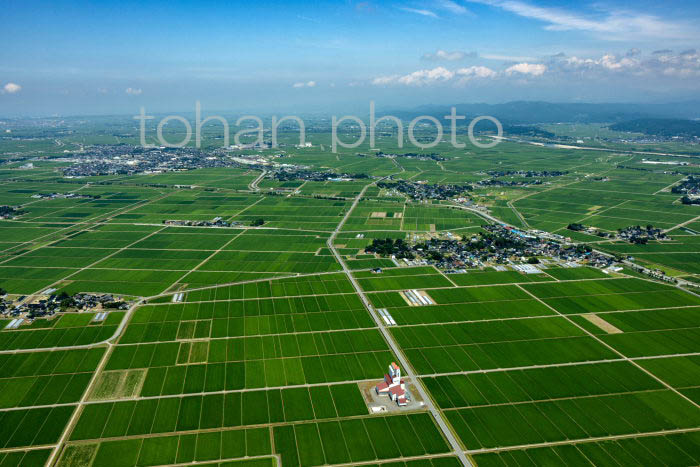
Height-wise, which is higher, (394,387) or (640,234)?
(640,234)

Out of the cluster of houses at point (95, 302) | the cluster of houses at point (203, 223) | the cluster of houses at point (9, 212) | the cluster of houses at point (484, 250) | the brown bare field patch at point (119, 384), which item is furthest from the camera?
the cluster of houses at point (9, 212)

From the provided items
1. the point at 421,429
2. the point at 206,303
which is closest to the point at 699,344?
the point at 421,429

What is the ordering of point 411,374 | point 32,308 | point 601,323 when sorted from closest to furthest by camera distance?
1. point 411,374
2. point 601,323
3. point 32,308

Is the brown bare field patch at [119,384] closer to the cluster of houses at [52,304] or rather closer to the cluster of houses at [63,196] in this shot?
the cluster of houses at [52,304]

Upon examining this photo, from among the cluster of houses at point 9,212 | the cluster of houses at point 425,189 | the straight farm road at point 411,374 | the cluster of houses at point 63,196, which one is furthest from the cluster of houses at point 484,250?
the cluster of houses at point 63,196

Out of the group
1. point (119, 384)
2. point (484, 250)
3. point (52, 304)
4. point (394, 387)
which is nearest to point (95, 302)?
point (52, 304)

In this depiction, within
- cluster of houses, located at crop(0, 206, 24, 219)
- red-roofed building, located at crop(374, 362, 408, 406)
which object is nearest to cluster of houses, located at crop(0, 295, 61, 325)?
red-roofed building, located at crop(374, 362, 408, 406)

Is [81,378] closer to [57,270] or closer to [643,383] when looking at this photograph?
[57,270]

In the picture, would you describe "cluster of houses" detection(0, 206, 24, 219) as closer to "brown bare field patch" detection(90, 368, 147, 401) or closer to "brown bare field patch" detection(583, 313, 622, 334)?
"brown bare field patch" detection(90, 368, 147, 401)

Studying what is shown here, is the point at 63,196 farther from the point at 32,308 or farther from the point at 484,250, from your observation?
the point at 484,250
